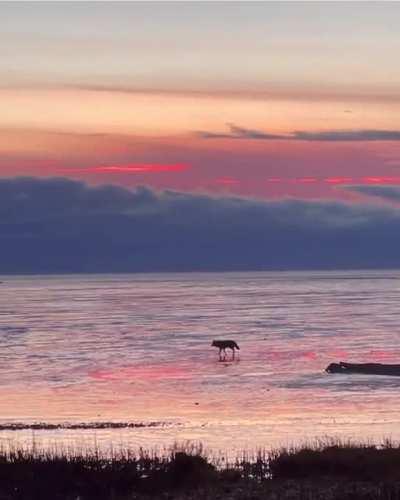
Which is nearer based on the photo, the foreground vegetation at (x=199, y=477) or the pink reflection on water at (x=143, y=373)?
the foreground vegetation at (x=199, y=477)

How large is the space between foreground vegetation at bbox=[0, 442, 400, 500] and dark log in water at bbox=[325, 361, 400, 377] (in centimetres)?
2662

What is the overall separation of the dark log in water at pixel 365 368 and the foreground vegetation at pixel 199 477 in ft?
87.3

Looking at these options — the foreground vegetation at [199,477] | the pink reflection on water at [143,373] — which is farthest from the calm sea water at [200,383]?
the foreground vegetation at [199,477]

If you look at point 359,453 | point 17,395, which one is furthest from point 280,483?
point 17,395

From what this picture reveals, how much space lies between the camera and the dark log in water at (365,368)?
5003 cm

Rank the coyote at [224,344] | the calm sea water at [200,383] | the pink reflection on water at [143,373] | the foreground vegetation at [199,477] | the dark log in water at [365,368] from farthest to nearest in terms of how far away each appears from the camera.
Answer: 1. the coyote at [224,344]
2. the dark log in water at [365,368]
3. the pink reflection on water at [143,373]
4. the calm sea water at [200,383]
5. the foreground vegetation at [199,477]

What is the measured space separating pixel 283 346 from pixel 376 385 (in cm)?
2000

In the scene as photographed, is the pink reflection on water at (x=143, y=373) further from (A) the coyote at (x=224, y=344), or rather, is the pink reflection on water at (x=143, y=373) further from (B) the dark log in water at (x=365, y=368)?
(B) the dark log in water at (x=365, y=368)

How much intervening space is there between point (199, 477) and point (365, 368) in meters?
30.1

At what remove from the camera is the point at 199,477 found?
21938 millimetres

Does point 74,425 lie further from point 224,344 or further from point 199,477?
point 224,344

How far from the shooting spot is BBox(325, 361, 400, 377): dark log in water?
164 ft

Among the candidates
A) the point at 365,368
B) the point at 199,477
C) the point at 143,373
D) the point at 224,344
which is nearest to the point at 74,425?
the point at 199,477

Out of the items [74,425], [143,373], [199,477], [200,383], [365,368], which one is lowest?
[199,477]
